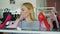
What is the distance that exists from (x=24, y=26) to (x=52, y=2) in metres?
0.47

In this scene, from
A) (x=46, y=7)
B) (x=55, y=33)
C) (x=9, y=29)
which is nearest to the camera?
(x=55, y=33)

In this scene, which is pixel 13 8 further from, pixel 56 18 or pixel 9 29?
pixel 56 18

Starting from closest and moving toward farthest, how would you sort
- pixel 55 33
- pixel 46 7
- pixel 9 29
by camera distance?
pixel 55 33
pixel 9 29
pixel 46 7

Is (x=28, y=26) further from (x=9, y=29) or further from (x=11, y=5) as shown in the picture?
(x=11, y=5)

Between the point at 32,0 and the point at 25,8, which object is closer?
the point at 25,8

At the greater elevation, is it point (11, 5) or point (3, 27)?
point (11, 5)

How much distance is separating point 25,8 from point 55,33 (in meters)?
0.31

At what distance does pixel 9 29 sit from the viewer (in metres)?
0.89

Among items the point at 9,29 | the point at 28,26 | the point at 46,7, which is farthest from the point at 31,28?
the point at 46,7

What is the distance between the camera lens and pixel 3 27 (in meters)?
0.93

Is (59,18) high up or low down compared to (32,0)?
down

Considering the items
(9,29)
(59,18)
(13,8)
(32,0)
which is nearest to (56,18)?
(59,18)

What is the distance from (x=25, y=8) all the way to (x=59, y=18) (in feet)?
0.87

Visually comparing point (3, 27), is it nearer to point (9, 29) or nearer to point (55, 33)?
point (9, 29)
